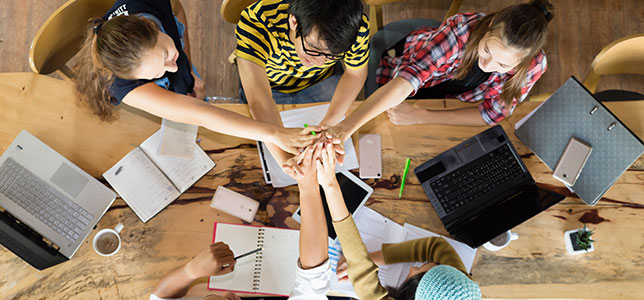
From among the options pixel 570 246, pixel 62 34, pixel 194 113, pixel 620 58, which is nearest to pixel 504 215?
pixel 570 246

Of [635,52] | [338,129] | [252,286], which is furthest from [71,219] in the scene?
[635,52]

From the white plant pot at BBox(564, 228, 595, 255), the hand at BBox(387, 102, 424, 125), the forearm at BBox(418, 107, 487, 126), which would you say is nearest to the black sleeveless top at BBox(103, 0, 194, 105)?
the hand at BBox(387, 102, 424, 125)

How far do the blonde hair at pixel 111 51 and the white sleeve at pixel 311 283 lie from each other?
0.90m

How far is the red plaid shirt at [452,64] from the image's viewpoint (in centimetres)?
149

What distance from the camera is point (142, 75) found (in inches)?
54.1

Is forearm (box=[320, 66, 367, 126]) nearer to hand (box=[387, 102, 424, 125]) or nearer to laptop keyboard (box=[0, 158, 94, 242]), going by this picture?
hand (box=[387, 102, 424, 125])

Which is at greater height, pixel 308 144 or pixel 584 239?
pixel 308 144

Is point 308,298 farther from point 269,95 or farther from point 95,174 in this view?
point 95,174

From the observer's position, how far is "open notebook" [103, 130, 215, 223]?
1.47 metres

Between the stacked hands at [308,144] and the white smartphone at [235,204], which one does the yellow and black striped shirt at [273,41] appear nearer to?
the stacked hands at [308,144]

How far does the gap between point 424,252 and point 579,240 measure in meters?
0.58

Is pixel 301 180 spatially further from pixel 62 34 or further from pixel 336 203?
pixel 62 34

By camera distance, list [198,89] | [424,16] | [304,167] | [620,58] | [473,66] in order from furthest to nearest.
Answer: [424,16] < [198,89] < [620,58] < [473,66] < [304,167]

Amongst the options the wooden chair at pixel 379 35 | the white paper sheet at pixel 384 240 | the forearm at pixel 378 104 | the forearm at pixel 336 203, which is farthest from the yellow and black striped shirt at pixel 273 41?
the white paper sheet at pixel 384 240
